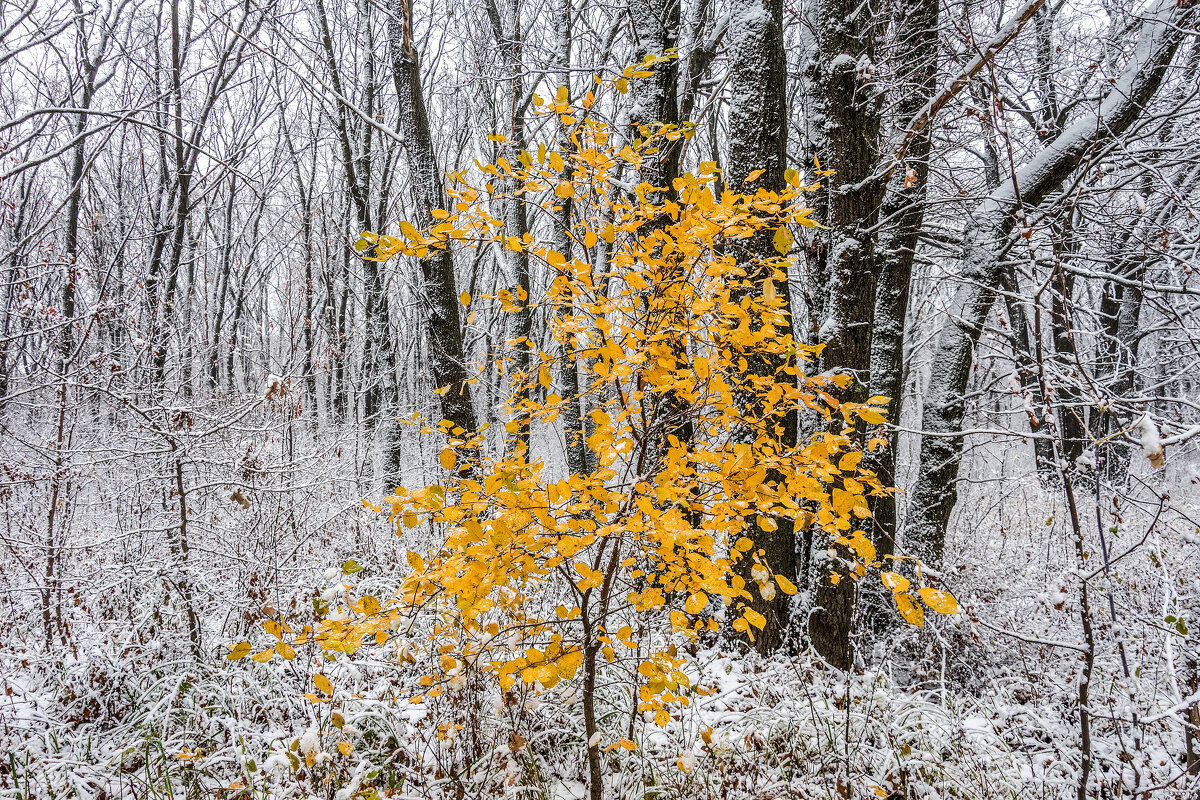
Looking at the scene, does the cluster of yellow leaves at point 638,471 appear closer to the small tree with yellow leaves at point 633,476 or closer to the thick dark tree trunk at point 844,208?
the small tree with yellow leaves at point 633,476

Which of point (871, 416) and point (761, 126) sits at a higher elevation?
point (761, 126)

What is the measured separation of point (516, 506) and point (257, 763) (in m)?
2.23

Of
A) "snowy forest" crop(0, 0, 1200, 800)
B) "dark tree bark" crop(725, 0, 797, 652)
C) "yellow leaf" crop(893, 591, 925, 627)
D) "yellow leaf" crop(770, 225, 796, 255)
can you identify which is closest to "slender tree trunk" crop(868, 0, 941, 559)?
"snowy forest" crop(0, 0, 1200, 800)

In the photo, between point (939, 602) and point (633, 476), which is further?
point (633, 476)

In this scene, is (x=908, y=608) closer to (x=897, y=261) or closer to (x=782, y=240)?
(x=782, y=240)

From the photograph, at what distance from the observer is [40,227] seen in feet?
10.0

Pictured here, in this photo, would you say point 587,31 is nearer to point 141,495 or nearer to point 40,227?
point 40,227

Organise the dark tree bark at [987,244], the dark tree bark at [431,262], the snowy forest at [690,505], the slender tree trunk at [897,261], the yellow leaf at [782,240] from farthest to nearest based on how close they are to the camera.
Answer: the dark tree bark at [431,262]
the slender tree trunk at [897,261]
the dark tree bark at [987,244]
the snowy forest at [690,505]
the yellow leaf at [782,240]

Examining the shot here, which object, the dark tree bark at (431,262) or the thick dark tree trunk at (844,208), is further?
the dark tree bark at (431,262)

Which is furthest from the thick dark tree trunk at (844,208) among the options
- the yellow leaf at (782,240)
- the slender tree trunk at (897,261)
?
the yellow leaf at (782,240)

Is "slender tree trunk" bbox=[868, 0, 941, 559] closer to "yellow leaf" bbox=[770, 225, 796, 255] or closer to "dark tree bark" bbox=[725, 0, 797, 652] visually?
"dark tree bark" bbox=[725, 0, 797, 652]

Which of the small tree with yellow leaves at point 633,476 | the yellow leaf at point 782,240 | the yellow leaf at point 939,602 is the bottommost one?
the yellow leaf at point 939,602

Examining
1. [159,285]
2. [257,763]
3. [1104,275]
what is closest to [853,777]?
[257,763]

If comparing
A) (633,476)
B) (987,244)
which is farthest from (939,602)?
(987,244)
